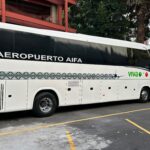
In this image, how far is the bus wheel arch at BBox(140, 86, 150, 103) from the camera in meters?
13.4

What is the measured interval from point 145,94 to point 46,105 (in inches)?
256

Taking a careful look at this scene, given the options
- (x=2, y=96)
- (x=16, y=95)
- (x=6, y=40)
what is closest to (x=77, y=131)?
(x=16, y=95)

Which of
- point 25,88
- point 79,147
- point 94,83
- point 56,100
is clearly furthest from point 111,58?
point 79,147

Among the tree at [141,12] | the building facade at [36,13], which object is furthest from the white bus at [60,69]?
the tree at [141,12]

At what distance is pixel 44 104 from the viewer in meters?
9.32

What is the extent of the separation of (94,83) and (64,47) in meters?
2.22

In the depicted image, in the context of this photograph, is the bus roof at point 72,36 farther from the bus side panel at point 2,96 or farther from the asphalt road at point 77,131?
the asphalt road at point 77,131

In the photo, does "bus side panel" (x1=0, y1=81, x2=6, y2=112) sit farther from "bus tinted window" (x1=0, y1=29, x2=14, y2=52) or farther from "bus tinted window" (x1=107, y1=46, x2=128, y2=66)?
"bus tinted window" (x1=107, y1=46, x2=128, y2=66)

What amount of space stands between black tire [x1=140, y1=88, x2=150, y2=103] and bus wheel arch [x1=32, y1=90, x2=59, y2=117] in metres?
5.70

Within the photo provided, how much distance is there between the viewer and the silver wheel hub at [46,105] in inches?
363

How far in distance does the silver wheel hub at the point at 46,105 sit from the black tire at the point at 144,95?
5994mm

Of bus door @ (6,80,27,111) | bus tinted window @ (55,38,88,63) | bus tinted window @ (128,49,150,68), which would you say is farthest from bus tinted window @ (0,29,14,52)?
bus tinted window @ (128,49,150,68)

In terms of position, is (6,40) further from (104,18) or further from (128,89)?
(104,18)

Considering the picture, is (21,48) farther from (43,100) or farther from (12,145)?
(12,145)
